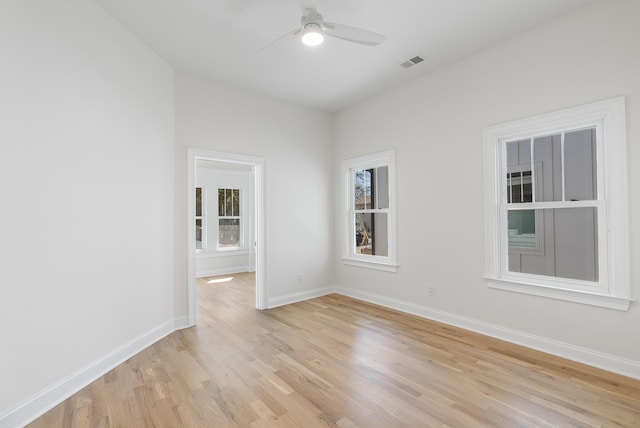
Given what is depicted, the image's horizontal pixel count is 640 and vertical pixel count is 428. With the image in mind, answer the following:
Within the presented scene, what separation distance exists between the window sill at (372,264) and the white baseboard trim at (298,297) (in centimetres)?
60

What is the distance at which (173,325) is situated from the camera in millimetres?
3654

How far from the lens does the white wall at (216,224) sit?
23.9ft

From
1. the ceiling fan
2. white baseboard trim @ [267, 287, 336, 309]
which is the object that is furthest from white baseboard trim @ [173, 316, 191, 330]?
the ceiling fan

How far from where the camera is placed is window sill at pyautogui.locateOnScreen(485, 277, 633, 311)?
8.34 ft

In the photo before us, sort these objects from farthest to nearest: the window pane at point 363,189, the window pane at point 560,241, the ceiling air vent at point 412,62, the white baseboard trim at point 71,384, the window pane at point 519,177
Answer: the window pane at point 363,189 → the window pane at point 560,241 → the ceiling air vent at point 412,62 → the window pane at point 519,177 → the white baseboard trim at point 71,384

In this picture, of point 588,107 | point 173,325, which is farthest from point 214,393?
point 588,107

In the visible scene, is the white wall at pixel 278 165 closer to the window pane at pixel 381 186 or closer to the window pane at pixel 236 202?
the window pane at pixel 381 186

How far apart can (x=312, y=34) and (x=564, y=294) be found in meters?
3.19

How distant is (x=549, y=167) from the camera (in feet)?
12.2

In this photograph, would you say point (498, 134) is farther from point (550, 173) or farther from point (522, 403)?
point (522, 403)

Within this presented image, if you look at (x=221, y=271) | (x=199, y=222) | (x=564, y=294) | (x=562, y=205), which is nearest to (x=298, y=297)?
(x=221, y=271)

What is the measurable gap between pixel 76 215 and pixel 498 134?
4.07 meters

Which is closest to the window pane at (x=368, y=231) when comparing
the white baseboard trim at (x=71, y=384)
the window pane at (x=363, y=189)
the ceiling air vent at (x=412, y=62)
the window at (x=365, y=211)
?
the window at (x=365, y=211)

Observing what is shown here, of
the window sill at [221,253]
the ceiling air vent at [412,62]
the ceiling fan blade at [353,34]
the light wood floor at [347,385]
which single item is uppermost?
the ceiling air vent at [412,62]
